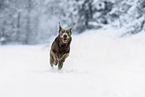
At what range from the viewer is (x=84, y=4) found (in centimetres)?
2223

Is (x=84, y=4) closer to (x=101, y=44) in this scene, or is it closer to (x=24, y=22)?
(x=101, y=44)

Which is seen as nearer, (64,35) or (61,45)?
(64,35)

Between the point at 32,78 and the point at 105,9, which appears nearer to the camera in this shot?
the point at 32,78

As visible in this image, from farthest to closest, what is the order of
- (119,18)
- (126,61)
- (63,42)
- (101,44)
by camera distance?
(119,18) < (101,44) < (126,61) < (63,42)

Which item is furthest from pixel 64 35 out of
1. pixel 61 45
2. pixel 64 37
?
pixel 61 45

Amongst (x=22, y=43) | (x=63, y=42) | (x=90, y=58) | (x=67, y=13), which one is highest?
(x=63, y=42)

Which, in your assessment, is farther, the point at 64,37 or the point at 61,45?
the point at 61,45

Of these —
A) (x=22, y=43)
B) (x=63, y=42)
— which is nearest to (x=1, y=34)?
(x=22, y=43)

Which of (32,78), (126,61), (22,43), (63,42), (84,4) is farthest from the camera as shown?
(22,43)

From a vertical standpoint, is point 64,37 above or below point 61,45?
above

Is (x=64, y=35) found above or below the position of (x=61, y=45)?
Result: above

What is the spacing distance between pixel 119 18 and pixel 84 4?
3676 mm

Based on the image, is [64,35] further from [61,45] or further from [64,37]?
[61,45]

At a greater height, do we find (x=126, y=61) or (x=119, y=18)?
(x=119, y=18)
